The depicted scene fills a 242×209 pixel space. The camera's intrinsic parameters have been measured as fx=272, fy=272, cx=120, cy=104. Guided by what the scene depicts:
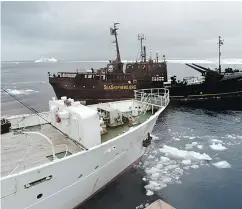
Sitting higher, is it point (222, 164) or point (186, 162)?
point (186, 162)

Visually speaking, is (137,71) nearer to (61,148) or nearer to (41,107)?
(41,107)

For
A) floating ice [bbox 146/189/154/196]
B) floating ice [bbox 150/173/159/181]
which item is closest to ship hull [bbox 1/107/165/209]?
floating ice [bbox 150/173/159/181]

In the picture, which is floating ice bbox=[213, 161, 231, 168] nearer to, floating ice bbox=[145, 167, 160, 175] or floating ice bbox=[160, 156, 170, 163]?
floating ice bbox=[160, 156, 170, 163]

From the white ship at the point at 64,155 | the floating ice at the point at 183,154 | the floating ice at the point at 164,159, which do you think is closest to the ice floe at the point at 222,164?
the floating ice at the point at 183,154

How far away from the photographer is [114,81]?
1626 inches

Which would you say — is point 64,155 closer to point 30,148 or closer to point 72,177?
point 72,177

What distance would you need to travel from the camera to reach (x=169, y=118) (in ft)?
108

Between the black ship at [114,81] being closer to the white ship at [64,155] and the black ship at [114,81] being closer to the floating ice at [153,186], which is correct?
the white ship at [64,155]

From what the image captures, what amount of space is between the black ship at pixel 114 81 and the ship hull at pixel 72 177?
24373mm

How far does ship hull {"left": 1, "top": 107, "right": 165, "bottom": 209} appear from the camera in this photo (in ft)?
33.8

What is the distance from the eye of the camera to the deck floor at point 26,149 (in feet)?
37.2

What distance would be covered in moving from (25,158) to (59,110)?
3.90 metres

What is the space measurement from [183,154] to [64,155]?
35.0 feet

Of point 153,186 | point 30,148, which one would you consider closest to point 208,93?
point 153,186
